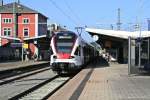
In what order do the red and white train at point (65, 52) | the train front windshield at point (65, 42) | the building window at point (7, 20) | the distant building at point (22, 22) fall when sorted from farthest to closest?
1. the building window at point (7, 20)
2. the distant building at point (22, 22)
3. the train front windshield at point (65, 42)
4. the red and white train at point (65, 52)

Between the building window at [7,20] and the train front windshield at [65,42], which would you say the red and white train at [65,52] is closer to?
the train front windshield at [65,42]

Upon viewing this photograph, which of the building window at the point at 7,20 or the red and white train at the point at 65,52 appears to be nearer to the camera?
the red and white train at the point at 65,52

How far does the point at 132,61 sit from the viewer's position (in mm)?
29516

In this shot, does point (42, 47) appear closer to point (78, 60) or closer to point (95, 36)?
point (95, 36)

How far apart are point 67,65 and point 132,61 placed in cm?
635

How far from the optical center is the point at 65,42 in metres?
35.0

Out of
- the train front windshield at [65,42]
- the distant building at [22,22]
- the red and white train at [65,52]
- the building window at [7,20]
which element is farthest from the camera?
the building window at [7,20]

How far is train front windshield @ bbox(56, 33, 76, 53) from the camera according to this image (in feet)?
114

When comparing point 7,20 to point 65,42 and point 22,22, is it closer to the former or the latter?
point 22,22

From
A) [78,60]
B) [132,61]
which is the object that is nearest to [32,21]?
[78,60]

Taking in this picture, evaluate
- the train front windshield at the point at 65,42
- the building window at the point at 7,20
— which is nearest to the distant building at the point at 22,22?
the building window at the point at 7,20

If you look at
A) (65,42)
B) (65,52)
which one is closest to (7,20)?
A: (65,42)

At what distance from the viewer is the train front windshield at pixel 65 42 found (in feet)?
114

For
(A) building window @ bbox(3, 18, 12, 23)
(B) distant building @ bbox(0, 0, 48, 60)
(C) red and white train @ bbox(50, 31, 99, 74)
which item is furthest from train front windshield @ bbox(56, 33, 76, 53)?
(A) building window @ bbox(3, 18, 12, 23)
